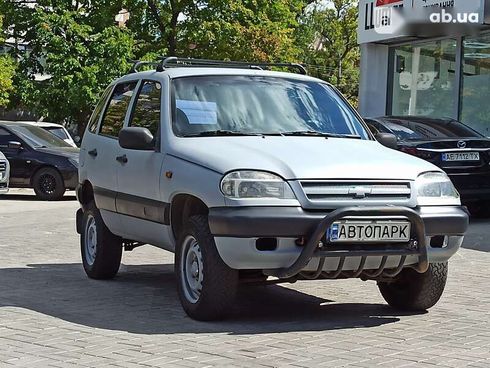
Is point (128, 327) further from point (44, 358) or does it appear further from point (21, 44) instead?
point (21, 44)

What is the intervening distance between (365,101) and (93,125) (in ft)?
55.5

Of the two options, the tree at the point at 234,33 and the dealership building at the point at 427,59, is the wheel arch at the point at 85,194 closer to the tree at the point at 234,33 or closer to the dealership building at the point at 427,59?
the dealership building at the point at 427,59

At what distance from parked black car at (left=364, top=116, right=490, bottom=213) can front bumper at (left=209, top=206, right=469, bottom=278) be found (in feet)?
24.9

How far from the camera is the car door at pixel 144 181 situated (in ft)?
23.9

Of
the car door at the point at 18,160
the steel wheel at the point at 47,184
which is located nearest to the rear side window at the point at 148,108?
the steel wheel at the point at 47,184

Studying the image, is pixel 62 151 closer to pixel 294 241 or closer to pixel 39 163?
pixel 39 163

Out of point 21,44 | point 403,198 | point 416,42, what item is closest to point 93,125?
point 403,198

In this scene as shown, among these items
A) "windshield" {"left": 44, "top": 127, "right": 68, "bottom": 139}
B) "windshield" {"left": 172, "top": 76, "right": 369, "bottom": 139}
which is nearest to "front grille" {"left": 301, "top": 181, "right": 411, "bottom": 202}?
"windshield" {"left": 172, "top": 76, "right": 369, "bottom": 139}

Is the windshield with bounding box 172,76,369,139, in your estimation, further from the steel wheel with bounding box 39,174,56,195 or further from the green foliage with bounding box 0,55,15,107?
the green foliage with bounding box 0,55,15,107

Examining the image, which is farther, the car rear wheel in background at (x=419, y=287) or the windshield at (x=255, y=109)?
the windshield at (x=255, y=109)

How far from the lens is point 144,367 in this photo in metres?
5.37

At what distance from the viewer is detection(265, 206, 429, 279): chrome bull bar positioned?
20.2ft

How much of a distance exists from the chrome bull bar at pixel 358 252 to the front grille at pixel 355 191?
15 cm

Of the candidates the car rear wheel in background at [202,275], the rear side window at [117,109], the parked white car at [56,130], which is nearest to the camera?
the car rear wheel in background at [202,275]
